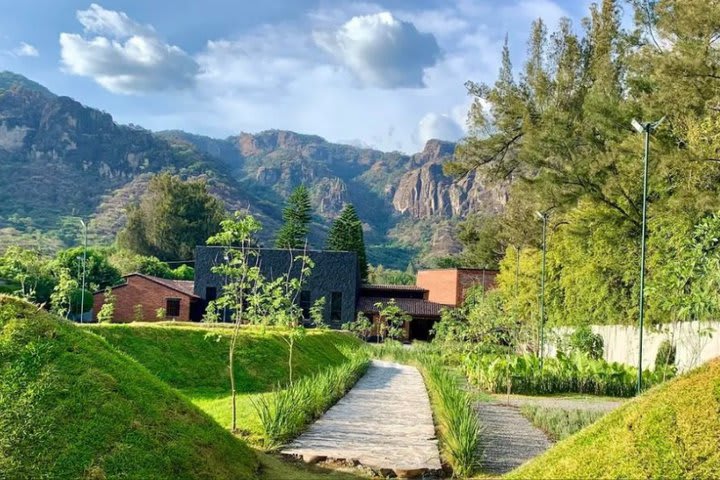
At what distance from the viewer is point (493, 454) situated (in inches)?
288

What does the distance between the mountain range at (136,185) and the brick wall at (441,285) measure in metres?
18.6

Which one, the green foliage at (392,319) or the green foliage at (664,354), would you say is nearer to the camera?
the green foliage at (664,354)

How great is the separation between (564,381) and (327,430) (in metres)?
8.94

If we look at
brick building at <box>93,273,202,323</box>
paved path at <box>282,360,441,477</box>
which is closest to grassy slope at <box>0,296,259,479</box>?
paved path at <box>282,360,441,477</box>

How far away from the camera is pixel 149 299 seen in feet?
114

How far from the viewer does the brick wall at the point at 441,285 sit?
132 feet

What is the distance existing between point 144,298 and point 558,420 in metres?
29.1

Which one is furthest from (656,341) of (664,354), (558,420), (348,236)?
(348,236)

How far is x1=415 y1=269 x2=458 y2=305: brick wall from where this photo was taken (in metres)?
40.3

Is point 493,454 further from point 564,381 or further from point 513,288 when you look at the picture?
point 513,288

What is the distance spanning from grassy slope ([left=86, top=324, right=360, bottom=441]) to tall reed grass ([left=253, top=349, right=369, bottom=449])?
954 millimetres

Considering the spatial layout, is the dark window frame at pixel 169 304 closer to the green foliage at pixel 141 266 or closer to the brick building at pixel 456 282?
the green foliage at pixel 141 266

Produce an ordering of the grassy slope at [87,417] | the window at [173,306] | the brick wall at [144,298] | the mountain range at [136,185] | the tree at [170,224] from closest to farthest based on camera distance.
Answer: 1. the grassy slope at [87,417]
2. the brick wall at [144,298]
3. the window at [173,306]
4. the tree at [170,224]
5. the mountain range at [136,185]

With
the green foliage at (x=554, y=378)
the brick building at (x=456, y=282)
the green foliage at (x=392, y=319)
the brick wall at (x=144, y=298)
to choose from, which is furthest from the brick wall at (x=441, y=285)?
the green foliage at (x=554, y=378)
